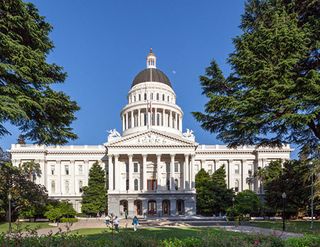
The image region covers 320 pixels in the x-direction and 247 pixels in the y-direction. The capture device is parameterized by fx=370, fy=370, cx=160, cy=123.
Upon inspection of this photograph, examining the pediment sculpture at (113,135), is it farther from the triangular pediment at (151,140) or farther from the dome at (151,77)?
the dome at (151,77)

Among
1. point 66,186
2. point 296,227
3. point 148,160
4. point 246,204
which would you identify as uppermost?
point 148,160

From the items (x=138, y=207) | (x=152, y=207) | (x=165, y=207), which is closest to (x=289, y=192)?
(x=165, y=207)

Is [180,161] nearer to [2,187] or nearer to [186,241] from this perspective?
[2,187]

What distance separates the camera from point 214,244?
7.67 metres

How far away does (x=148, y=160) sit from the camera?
7319 cm

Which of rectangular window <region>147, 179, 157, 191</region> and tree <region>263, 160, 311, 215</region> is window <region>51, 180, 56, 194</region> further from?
tree <region>263, 160, 311, 215</region>

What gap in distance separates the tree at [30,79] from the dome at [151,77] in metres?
72.7

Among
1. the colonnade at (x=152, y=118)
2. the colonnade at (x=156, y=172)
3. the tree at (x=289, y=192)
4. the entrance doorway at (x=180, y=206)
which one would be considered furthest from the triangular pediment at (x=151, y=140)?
the tree at (x=289, y=192)

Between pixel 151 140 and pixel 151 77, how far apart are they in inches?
932

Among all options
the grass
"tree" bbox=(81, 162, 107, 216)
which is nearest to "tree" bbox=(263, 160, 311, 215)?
the grass

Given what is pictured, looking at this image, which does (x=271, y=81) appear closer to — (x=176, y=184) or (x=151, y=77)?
(x=176, y=184)

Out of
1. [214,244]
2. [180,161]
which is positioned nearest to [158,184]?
[180,161]

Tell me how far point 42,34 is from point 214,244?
12401 millimetres

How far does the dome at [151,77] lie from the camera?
89312 mm
